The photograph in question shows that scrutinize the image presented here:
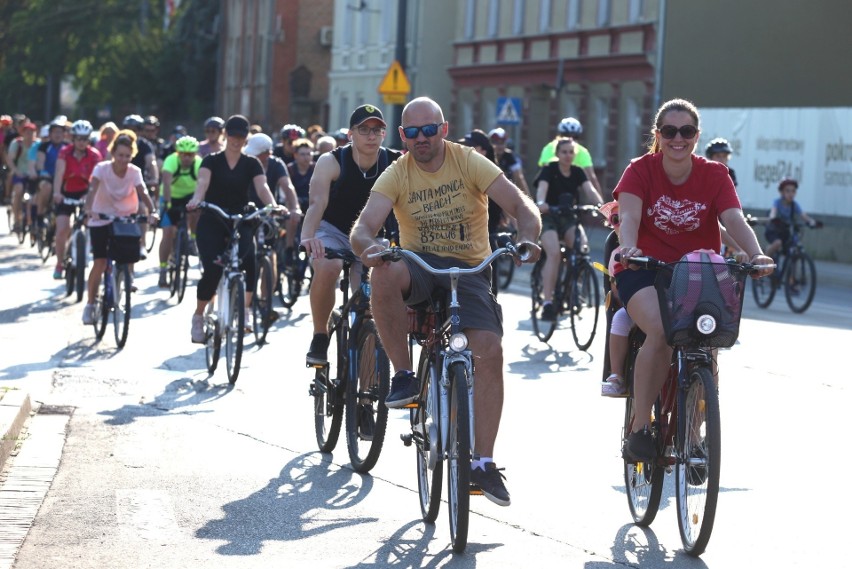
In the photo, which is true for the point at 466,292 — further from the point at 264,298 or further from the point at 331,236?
the point at 264,298

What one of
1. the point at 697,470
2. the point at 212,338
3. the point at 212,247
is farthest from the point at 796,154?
the point at 697,470

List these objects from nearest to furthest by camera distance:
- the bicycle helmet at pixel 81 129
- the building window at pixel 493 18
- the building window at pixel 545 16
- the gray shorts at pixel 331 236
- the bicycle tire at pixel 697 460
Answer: the bicycle tire at pixel 697 460
the gray shorts at pixel 331 236
the bicycle helmet at pixel 81 129
the building window at pixel 545 16
the building window at pixel 493 18

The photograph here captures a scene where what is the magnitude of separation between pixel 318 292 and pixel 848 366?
6104 millimetres

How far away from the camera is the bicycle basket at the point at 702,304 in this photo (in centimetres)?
690

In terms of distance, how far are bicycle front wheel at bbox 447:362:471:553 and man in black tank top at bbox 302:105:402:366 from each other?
101 inches

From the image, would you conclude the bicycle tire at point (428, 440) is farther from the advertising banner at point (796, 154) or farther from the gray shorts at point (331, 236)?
the advertising banner at point (796, 154)

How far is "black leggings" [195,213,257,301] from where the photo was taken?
1296 centimetres

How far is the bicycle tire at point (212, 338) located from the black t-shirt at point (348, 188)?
298cm

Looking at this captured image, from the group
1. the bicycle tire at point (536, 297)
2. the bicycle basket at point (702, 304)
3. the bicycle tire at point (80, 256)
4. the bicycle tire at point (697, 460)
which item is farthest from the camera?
the bicycle tire at point (80, 256)

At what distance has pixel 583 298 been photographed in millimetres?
15398

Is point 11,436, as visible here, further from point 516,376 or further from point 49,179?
point 49,179

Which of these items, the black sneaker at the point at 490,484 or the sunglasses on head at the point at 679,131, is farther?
the sunglasses on head at the point at 679,131

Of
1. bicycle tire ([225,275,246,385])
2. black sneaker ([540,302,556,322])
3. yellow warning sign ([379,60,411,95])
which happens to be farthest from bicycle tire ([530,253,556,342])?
yellow warning sign ([379,60,411,95])

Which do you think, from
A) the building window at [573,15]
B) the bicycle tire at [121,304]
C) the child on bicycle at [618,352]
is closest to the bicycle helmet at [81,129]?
the bicycle tire at [121,304]
